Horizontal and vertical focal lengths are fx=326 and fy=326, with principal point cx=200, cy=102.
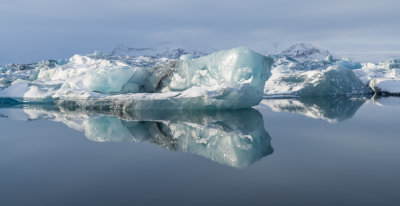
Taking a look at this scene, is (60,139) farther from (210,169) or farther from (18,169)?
(210,169)

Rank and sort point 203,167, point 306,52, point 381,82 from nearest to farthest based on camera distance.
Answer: point 203,167, point 381,82, point 306,52

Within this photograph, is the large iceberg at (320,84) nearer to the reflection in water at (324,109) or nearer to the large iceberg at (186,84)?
the reflection in water at (324,109)

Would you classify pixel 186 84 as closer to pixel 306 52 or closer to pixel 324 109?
pixel 324 109

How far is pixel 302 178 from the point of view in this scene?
11.7ft

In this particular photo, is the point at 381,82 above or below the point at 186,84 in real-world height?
below

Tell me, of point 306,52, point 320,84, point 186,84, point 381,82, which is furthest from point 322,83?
point 306,52

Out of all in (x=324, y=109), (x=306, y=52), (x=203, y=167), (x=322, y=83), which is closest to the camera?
(x=203, y=167)

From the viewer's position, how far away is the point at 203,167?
161 inches

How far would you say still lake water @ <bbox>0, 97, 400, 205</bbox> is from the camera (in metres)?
3.07

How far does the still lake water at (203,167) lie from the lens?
121 inches

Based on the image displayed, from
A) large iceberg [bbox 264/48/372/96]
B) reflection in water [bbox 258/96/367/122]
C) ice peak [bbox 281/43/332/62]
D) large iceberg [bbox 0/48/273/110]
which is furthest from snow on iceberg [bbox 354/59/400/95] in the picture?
ice peak [bbox 281/43/332/62]

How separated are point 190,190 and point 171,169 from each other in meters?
0.87

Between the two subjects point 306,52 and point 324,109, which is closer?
point 324,109

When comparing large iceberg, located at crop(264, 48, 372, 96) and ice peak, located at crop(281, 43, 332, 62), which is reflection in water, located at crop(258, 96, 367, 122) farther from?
ice peak, located at crop(281, 43, 332, 62)
